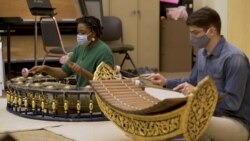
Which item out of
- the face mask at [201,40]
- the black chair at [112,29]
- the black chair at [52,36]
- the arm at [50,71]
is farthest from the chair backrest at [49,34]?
the face mask at [201,40]

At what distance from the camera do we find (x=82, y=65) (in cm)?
379

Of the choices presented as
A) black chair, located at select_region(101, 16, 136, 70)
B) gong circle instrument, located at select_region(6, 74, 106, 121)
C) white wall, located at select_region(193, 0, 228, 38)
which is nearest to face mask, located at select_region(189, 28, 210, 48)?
gong circle instrument, located at select_region(6, 74, 106, 121)

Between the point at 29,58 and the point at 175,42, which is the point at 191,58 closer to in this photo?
the point at 175,42

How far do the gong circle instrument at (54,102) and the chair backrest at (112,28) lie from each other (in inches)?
129

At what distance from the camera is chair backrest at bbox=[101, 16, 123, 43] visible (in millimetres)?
6992

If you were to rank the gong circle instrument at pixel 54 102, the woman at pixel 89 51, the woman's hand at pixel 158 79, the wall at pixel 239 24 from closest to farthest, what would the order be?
the woman's hand at pixel 158 79 → the gong circle instrument at pixel 54 102 → the woman at pixel 89 51 → the wall at pixel 239 24

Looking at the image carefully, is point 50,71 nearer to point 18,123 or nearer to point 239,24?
point 18,123

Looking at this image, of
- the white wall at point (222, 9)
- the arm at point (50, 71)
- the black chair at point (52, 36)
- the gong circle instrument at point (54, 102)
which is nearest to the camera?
the gong circle instrument at point (54, 102)

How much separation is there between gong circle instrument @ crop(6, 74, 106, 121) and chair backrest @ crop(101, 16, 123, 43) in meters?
3.28

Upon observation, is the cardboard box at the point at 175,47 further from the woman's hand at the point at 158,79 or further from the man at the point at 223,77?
the man at the point at 223,77

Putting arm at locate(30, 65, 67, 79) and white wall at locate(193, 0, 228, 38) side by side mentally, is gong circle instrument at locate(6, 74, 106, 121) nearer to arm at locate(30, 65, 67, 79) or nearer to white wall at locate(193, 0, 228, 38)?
arm at locate(30, 65, 67, 79)

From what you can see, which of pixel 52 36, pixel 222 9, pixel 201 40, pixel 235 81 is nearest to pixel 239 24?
pixel 222 9

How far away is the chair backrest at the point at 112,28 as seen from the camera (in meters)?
6.99

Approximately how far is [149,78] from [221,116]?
0.49 meters
